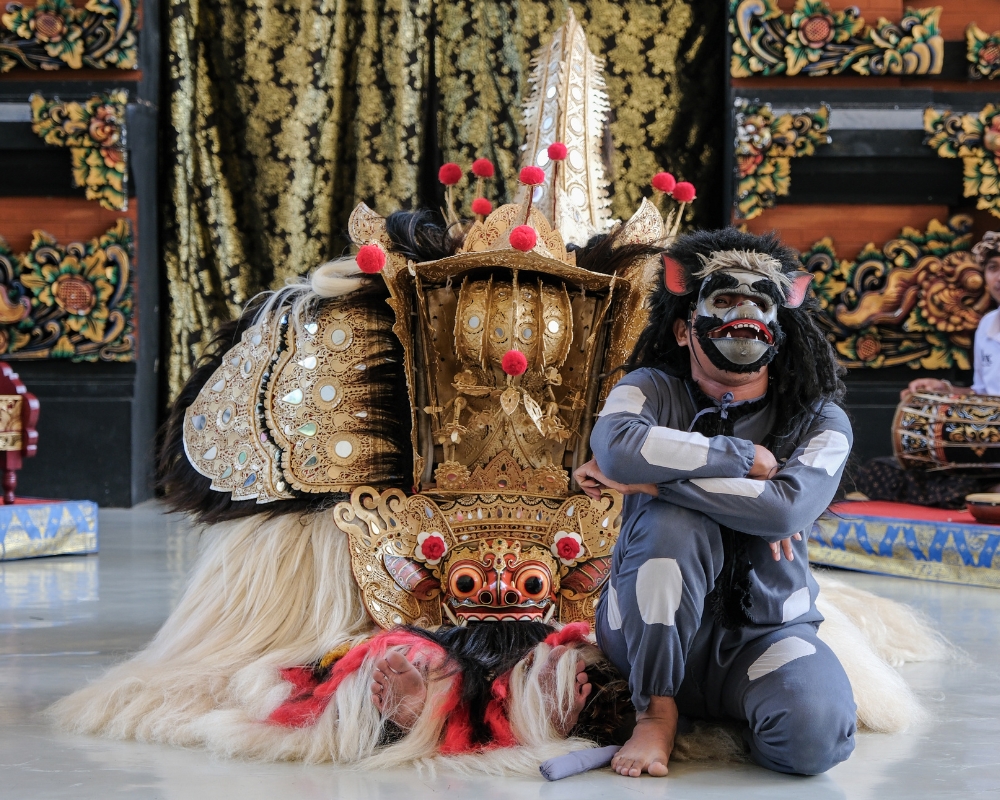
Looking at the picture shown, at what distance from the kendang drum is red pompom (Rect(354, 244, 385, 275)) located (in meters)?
2.87

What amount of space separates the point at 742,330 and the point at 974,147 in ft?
13.3

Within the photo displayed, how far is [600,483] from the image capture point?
2.15 metres

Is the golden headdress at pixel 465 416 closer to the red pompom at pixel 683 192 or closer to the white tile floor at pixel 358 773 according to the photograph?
the red pompom at pixel 683 192

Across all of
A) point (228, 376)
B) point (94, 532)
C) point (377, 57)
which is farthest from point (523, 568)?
point (377, 57)

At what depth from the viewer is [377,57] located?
6.04 m

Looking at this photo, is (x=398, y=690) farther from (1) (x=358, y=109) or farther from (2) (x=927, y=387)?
(1) (x=358, y=109)

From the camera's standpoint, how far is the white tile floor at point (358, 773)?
5.97ft

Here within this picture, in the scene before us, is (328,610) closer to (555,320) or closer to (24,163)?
(555,320)

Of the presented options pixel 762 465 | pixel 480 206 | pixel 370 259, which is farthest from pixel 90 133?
pixel 762 465

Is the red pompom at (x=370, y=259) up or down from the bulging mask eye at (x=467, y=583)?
up

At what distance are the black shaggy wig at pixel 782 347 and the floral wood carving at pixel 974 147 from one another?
3.71 m

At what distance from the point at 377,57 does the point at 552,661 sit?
4.50 m

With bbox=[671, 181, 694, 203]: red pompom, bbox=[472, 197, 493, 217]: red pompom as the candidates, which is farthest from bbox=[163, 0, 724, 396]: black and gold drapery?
bbox=[671, 181, 694, 203]: red pompom

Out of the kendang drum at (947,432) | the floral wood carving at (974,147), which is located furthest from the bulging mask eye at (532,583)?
the floral wood carving at (974,147)
